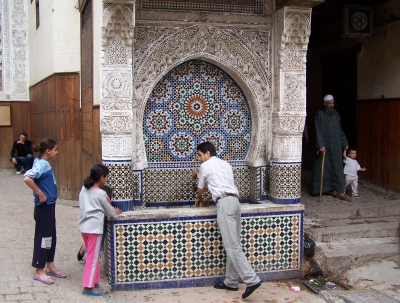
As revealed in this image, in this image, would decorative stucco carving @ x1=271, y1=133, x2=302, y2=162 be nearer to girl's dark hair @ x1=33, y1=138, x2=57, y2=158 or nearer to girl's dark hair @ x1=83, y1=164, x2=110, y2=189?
girl's dark hair @ x1=83, y1=164, x2=110, y2=189

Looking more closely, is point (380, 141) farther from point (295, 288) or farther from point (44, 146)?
point (44, 146)

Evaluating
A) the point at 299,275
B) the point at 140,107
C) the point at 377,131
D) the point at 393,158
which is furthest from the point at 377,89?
the point at 140,107

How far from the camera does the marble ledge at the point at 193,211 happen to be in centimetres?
502

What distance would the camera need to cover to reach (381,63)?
8.11 m

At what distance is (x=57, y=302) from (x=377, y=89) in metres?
6.00

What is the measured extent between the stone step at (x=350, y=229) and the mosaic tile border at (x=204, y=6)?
2.63m

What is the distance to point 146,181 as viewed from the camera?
18.4 ft

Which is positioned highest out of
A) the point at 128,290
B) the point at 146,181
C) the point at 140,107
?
the point at 140,107

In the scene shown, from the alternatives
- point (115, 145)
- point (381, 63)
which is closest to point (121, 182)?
point (115, 145)

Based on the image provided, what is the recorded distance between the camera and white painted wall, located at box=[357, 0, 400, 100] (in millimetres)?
7758

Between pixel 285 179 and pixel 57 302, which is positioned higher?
pixel 285 179

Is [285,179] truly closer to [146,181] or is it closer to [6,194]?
[146,181]

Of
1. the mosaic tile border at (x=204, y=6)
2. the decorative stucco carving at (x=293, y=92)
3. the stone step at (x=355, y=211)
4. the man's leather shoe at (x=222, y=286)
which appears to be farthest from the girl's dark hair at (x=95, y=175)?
the stone step at (x=355, y=211)

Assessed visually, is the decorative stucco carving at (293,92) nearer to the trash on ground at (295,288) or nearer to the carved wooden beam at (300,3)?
the carved wooden beam at (300,3)
